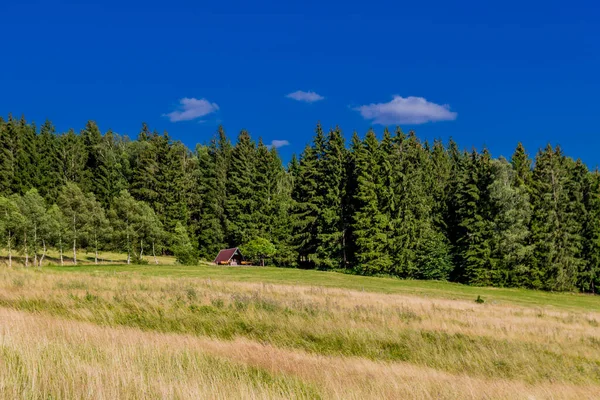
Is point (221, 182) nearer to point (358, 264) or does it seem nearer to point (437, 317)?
point (358, 264)

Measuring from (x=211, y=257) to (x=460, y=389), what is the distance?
69.7m

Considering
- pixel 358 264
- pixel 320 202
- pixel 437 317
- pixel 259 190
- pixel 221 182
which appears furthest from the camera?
pixel 221 182

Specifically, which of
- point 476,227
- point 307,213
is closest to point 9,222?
point 307,213

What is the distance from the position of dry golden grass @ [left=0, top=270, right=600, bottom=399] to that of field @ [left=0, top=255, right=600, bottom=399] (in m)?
0.03

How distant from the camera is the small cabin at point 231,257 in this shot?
63.2m

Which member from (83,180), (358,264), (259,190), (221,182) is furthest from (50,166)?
(358,264)

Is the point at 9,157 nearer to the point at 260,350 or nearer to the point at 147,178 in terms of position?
the point at 147,178

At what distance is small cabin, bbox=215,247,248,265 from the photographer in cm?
6325

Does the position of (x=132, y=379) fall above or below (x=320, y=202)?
below

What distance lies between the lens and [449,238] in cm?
6391

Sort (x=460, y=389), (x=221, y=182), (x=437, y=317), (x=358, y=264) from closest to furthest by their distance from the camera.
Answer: (x=460, y=389)
(x=437, y=317)
(x=358, y=264)
(x=221, y=182)

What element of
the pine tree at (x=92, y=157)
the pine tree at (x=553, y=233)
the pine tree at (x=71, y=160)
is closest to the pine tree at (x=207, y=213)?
the pine tree at (x=92, y=157)

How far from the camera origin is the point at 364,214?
55.6m

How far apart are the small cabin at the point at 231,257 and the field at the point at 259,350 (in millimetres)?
46027
